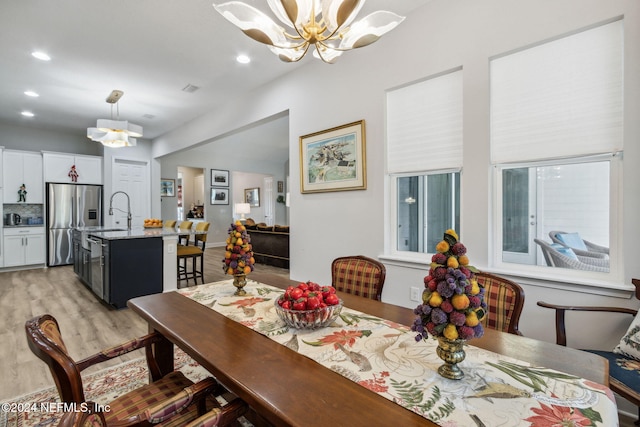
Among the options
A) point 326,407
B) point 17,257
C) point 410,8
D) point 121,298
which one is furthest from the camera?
point 17,257

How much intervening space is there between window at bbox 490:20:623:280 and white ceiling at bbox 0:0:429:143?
117 centimetres

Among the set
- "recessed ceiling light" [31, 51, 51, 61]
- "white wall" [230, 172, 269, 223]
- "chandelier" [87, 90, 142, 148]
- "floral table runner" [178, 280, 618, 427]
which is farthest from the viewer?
"white wall" [230, 172, 269, 223]

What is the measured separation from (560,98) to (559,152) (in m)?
0.36

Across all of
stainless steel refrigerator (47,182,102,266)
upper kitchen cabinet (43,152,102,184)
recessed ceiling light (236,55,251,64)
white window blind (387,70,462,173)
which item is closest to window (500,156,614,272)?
white window blind (387,70,462,173)

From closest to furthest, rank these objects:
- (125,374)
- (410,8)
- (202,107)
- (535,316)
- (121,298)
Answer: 1. (535,316)
2. (125,374)
3. (410,8)
4. (121,298)
5. (202,107)

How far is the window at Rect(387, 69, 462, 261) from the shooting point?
2.56 meters

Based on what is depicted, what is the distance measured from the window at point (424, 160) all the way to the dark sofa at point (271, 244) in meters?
3.52

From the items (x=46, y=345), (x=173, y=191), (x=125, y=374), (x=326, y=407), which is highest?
(x=173, y=191)

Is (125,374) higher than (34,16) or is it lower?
lower

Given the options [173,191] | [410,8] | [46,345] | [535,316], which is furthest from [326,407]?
[173,191]

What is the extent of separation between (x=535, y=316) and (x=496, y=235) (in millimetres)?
607

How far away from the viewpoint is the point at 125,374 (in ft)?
7.64

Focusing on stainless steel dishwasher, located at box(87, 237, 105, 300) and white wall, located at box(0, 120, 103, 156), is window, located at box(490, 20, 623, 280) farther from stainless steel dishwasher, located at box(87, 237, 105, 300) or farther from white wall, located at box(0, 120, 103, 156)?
white wall, located at box(0, 120, 103, 156)

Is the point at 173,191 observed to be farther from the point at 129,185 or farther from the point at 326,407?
the point at 326,407
